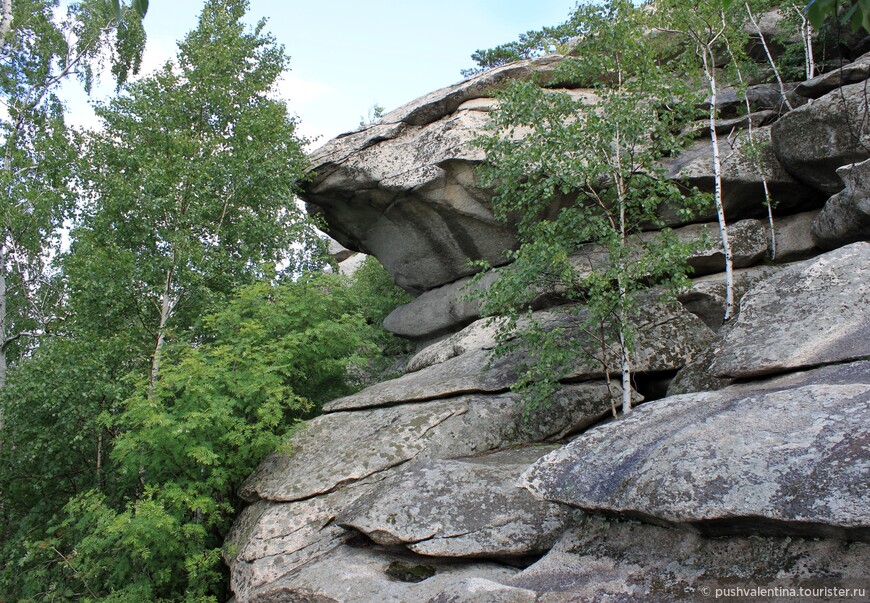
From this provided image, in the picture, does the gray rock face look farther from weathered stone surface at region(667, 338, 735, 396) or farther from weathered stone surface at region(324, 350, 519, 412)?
weathered stone surface at region(667, 338, 735, 396)

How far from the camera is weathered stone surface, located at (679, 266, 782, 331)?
11992 mm

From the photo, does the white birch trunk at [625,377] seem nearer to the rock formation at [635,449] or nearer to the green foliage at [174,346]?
the rock formation at [635,449]

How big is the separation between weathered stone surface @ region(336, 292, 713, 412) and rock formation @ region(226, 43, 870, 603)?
0.12 ft

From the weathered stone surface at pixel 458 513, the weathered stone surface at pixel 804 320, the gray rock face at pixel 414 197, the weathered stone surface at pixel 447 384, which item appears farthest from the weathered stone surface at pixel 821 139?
the weathered stone surface at pixel 458 513

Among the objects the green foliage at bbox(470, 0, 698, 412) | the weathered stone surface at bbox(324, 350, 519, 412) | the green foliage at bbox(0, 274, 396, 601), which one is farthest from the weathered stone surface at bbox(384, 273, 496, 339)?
the green foliage at bbox(470, 0, 698, 412)

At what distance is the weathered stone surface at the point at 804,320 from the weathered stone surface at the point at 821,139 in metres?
4.77

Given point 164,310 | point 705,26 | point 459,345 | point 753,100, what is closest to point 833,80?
point 753,100

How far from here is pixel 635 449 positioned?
6.26 metres

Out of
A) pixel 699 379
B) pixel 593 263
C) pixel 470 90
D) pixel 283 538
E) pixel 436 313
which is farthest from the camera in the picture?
pixel 436 313

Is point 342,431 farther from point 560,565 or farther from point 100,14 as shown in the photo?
point 100,14

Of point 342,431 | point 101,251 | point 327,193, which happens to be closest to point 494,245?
point 327,193

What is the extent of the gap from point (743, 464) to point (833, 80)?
11.3m

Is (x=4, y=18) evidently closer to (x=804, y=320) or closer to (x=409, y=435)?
(x=409, y=435)

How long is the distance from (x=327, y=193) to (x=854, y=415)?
45.6ft
